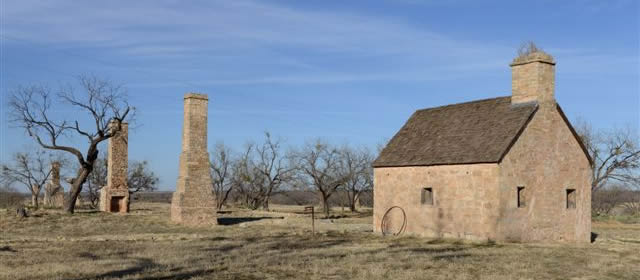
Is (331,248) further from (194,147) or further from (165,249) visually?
(194,147)

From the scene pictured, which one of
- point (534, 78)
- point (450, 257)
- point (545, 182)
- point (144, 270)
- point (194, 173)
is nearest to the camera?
point (144, 270)

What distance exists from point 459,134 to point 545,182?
354cm

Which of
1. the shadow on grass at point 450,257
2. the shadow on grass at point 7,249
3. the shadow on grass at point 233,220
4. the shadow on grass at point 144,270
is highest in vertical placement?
the shadow on grass at point 144,270

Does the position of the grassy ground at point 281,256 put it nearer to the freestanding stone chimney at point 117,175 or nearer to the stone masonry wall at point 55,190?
the freestanding stone chimney at point 117,175

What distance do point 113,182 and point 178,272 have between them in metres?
25.0

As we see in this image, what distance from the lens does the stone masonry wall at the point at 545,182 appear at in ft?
71.7

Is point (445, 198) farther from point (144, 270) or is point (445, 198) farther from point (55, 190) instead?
point (55, 190)

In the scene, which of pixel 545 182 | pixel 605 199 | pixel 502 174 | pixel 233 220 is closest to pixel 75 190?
pixel 233 220

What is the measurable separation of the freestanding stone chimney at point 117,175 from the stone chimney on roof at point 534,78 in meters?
23.7

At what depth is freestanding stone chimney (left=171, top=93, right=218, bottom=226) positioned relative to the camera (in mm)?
30234

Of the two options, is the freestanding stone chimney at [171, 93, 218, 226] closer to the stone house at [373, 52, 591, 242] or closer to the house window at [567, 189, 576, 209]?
the stone house at [373, 52, 591, 242]

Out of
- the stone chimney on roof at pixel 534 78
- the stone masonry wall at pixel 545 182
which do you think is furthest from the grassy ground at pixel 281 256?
the stone chimney on roof at pixel 534 78

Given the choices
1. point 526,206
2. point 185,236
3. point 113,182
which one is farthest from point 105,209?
point 526,206

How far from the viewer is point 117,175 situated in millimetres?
37906
